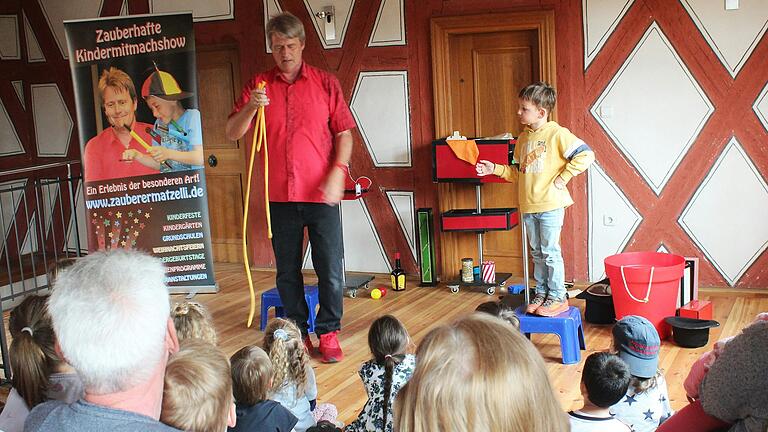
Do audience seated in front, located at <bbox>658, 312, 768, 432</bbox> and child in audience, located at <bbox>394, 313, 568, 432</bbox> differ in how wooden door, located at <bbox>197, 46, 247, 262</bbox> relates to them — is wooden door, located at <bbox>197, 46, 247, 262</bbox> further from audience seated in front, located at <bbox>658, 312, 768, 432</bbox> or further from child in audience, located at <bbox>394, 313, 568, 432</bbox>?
child in audience, located at <bbox>394, 313, 568, 432</bbox>

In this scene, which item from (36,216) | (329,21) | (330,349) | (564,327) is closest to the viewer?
(564,327)

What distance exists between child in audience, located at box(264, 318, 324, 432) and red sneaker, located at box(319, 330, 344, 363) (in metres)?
1.30

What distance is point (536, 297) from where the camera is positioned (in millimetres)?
4738

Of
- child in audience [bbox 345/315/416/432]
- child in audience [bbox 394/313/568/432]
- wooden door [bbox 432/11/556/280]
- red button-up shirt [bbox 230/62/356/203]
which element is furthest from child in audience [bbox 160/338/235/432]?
wooden door [bbox 432/11/556/280]

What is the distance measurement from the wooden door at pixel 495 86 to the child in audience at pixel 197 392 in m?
4.43

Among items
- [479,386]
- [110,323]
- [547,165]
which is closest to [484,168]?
[547,165]

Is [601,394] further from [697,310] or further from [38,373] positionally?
[697,310]

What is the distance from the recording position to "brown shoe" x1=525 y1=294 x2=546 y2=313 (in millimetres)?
4625

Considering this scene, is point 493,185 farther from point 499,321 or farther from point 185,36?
point 499,321

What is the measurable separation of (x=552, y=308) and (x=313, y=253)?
4.34ft

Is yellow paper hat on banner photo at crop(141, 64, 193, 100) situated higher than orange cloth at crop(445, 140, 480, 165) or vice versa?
yellow paper hat on banner photo at crop(141, 64, 193, 100)

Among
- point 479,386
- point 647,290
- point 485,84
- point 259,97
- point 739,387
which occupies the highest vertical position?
point 485,84

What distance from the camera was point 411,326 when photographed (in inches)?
211

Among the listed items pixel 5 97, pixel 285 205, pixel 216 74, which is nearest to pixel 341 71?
pixel 216 74
